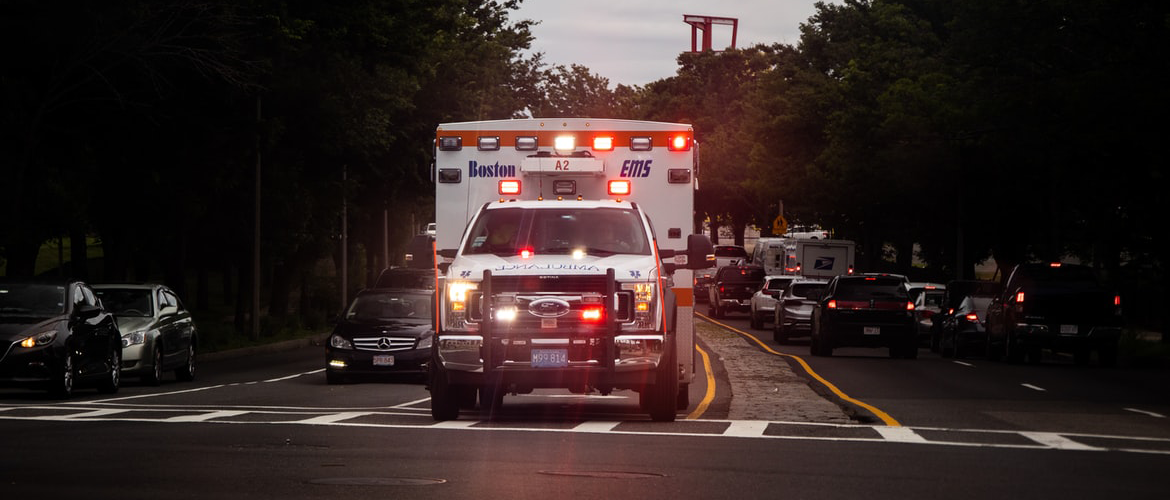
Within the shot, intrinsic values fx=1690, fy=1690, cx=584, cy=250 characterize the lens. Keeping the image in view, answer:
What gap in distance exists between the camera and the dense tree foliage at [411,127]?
30391 millimetres

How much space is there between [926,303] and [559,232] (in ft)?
86.5

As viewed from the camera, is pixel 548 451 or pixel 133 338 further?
pixel 133 338

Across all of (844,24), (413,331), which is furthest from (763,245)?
(413,331)

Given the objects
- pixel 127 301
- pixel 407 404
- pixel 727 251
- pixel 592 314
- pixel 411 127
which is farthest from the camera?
pixel 727 251

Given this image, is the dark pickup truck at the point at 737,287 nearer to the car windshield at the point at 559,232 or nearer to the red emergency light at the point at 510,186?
the red emergency light at the point at 510,186

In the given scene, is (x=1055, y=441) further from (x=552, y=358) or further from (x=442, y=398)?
(x=442, y=398)

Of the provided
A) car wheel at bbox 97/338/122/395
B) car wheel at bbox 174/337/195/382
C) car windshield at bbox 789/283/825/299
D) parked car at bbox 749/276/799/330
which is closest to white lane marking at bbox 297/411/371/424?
car wheel at bbox 97/338/122/395

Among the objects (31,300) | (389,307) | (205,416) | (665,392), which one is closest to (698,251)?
(665,392)

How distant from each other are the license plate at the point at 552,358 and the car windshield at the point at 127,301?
37.6 ft

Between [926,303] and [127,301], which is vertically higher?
[127,301]

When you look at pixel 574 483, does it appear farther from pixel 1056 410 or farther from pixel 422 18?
pixel 422 18

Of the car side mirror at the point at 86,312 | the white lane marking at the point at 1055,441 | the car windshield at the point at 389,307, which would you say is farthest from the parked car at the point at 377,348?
the white lane marking at the point at 1055,441

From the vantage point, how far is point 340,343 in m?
24.9

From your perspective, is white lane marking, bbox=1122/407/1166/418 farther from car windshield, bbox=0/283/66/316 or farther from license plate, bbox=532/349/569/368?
car windshield, bbox=0/283/66/316
